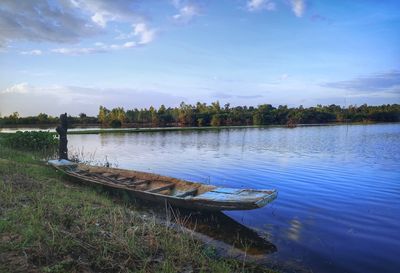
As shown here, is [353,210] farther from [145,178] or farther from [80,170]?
[80,170]

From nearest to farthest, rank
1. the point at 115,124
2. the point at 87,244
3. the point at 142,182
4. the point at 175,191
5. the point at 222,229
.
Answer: the point at 87,244
the point at 222,229
the point at 175,191
the point at 142,182
the point at 115,124

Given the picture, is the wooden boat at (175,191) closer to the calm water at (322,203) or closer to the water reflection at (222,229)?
the water reflection at (222,229)

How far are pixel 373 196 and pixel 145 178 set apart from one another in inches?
339

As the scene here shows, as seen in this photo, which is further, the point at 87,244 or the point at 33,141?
the point at 33,141

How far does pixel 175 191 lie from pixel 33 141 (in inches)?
708

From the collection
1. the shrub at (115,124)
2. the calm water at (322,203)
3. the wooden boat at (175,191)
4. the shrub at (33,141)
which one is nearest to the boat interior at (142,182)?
the wooden boat at (175,191)

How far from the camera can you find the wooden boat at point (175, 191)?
8273 millimetres

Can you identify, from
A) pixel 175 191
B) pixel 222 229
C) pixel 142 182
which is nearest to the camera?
pixel 222 229

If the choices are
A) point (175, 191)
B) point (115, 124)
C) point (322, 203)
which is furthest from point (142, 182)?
point (115, 124)

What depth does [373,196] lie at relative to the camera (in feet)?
38.8

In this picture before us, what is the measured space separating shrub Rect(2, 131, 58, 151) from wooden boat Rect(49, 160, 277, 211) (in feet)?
31.5

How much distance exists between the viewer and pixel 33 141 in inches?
974

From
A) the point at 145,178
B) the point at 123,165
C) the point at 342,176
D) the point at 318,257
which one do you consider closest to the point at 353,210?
the point at 318,257

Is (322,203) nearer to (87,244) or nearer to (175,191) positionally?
(175,191)
